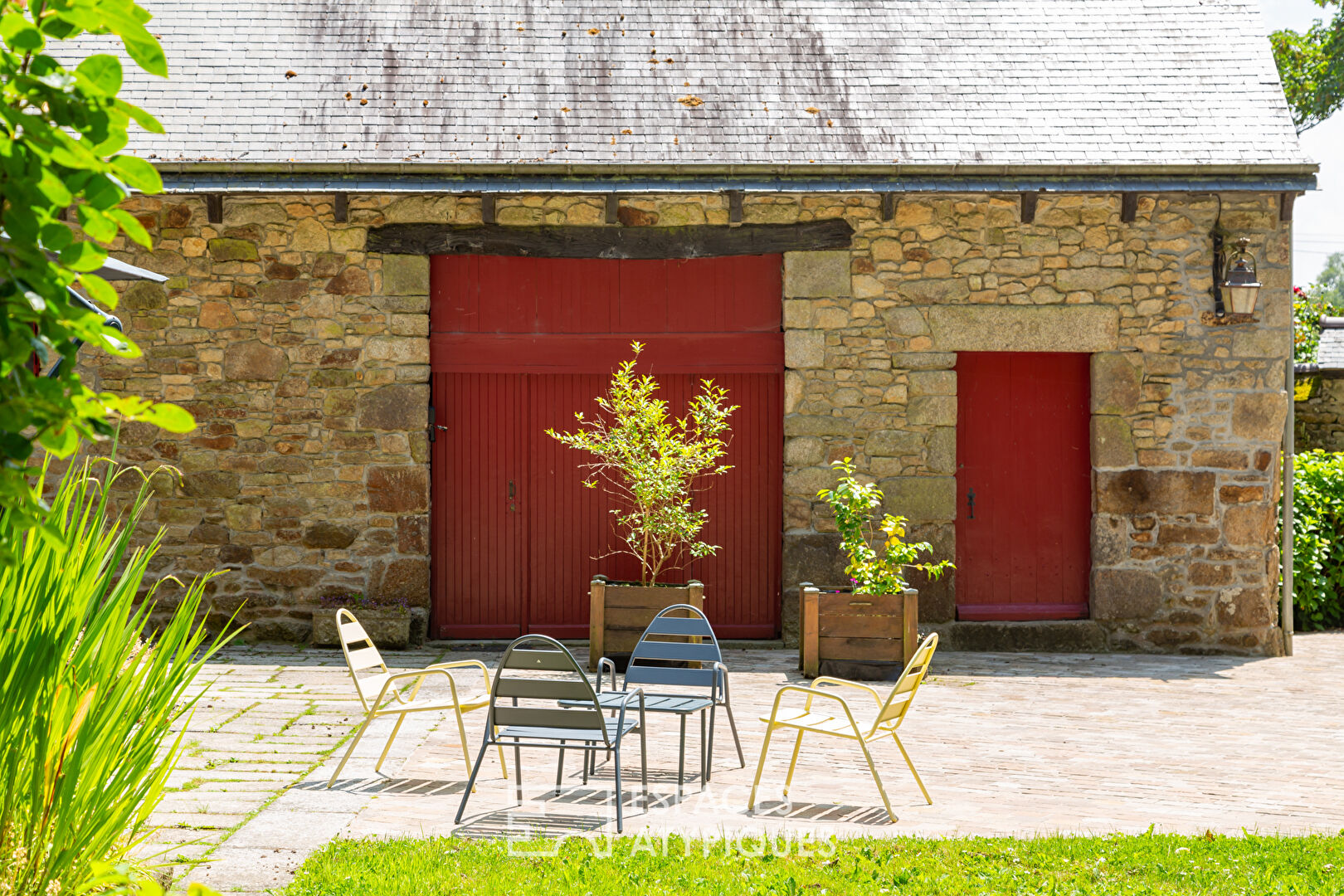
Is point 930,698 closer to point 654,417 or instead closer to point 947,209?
point 654,417

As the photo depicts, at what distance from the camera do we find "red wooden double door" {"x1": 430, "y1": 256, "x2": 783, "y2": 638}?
817 cm

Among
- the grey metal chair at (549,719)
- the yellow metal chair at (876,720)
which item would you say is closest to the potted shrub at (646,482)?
the yellow metal chair at (876,720)

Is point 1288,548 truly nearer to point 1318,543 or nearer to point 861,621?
point 1318,543

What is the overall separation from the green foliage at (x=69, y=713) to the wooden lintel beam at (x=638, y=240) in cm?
554

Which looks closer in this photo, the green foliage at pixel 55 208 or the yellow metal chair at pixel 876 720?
the green foliage at pixel 55 208

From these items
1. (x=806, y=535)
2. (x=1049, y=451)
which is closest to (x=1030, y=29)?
(x=1049, y=451)

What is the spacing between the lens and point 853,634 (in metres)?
7.07

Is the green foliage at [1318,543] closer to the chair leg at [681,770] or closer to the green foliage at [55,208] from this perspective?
the chair leg at [681,770]

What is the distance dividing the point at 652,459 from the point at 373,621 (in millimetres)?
2176

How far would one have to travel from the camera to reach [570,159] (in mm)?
7844

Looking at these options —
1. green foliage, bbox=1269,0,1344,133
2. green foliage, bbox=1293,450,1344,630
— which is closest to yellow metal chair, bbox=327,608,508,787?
green foliage, bbox=1293,450,1344,630

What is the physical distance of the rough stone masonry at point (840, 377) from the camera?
793 cm

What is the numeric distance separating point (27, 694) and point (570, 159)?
6043 mm

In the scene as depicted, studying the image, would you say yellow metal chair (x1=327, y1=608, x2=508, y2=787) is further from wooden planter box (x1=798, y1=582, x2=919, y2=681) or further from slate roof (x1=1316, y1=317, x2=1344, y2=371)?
slate roof (x1=1316, y1=317, x2=1344, y2=371)
